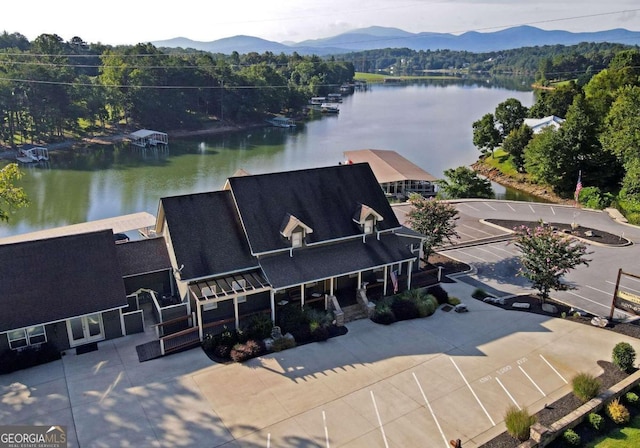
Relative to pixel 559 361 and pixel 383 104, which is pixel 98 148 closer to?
pixel 559 361

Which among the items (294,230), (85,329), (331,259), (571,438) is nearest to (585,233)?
(331,259)

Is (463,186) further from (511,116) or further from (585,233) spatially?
(511,116)

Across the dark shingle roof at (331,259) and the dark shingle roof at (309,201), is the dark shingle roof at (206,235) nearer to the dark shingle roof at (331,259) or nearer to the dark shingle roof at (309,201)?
the dark shingle roof at (309,201)

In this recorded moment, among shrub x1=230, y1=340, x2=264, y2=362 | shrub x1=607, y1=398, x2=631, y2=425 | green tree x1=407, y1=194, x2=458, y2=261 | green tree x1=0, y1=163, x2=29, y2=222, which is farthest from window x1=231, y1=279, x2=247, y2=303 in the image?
shrub x1=607, y1=398, x2=631, y2=425

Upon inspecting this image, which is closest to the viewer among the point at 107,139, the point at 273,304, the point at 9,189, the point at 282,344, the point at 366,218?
the point at 282,344

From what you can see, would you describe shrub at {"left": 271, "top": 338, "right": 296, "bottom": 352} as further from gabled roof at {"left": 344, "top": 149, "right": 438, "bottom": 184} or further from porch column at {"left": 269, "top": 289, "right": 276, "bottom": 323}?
gabled roof at {"left": 344, "top": 149, "right": 438, "bottom": 184}
